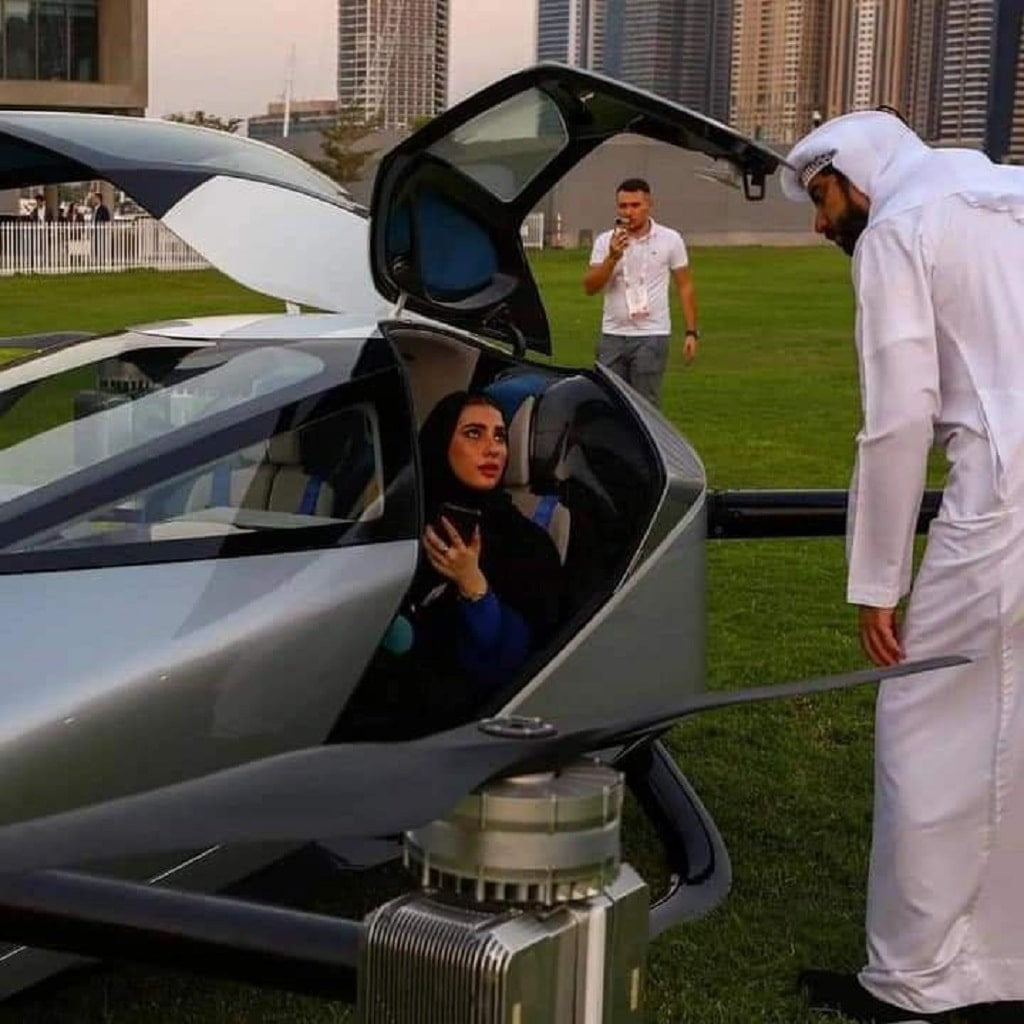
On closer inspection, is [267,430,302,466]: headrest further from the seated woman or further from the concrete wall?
the concrete wall

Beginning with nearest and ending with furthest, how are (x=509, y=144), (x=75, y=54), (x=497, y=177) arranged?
1. (x=509, y=144)
2. (x=497, y=177)
3. (x=75, y=54)

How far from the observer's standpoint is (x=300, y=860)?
359 centimetres

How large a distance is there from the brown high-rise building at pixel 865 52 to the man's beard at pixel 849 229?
56.2 m

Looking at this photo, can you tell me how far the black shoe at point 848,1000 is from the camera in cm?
Result: 379

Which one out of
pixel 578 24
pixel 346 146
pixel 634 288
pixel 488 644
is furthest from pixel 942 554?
pixel 578 24

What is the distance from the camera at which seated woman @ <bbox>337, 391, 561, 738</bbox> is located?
13.0 ft

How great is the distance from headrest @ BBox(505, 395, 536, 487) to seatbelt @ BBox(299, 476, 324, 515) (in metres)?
0.75

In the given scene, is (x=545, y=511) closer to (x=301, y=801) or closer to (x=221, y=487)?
(x=221, y=487)

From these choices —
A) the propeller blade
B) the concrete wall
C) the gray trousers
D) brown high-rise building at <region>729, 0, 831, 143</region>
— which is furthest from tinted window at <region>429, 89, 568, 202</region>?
brown high-rise building at <region>729, 0, 831, 143</region>

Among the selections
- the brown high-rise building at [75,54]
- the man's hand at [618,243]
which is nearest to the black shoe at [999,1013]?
the man's hand at [618,243]

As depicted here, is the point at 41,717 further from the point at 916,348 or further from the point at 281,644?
the point at 916,348

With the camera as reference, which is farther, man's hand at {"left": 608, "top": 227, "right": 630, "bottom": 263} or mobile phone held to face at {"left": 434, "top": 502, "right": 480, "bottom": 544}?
man's hand at {"left": 608, "top": 227, "right": 630, "bottom": 263}

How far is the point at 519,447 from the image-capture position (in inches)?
178

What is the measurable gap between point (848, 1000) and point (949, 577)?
100cm
